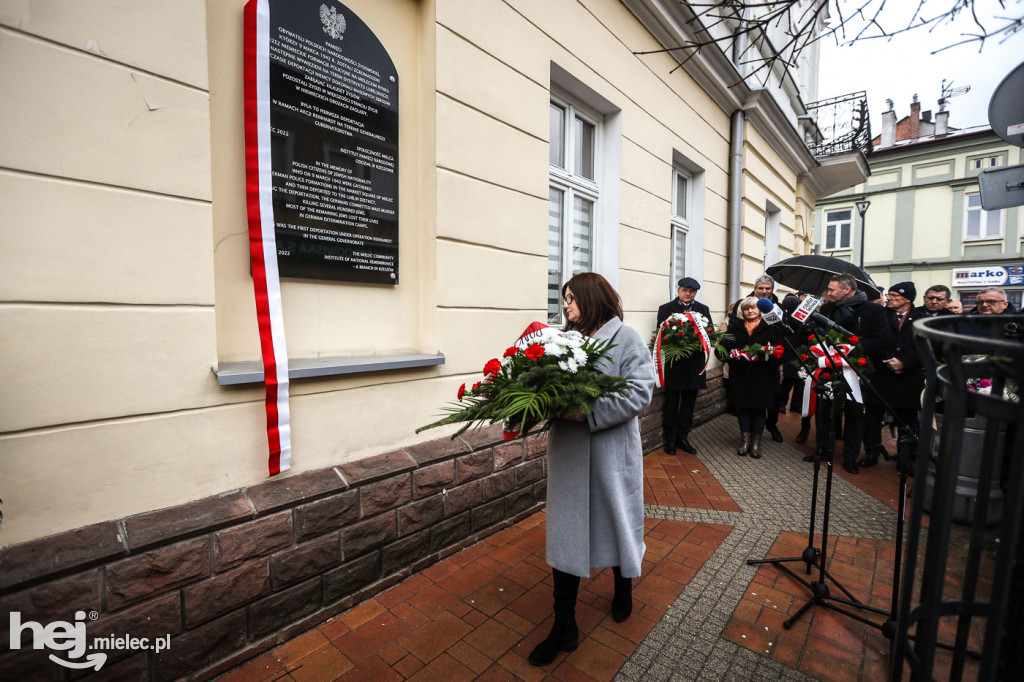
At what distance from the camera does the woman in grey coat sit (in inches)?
85.5

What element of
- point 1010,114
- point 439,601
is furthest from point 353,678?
point 1010,114

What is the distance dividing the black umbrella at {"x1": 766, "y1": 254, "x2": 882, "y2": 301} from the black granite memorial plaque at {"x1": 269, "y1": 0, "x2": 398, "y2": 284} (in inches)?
182

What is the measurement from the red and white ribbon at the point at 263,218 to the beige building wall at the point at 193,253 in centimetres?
11

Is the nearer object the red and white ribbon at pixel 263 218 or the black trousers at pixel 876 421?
the red and white ribbon at pixel 263 218

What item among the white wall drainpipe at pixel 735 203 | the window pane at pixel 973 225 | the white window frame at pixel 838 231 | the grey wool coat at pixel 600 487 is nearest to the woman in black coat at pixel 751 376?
the white wall drainpipe at pixel 735 203

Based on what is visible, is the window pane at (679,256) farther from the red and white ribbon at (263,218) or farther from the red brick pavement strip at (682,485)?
the red and white ribbon at (263,218)

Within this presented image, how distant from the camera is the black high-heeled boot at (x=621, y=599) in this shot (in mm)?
2537

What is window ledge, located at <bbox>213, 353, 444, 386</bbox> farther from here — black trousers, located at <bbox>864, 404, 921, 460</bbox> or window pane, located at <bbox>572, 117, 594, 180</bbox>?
black trousers, located at <bbox>864, 404, 921, 460</bbox>

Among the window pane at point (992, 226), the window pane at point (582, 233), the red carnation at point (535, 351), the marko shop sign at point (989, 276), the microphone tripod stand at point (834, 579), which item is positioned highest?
the window pane at point (992, 226)

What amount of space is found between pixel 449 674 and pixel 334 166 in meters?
2.69

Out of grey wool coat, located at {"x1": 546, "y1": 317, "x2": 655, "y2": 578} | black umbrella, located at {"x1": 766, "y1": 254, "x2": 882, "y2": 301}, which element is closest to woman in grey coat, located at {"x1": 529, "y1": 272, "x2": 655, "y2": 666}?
grey wool coat, located at {"x1": 546, "y1": 317, "x2": 655, "y2": 578}

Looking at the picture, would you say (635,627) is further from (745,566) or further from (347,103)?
(347,103)

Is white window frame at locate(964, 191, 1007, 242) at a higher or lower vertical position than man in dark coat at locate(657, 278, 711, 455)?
higher

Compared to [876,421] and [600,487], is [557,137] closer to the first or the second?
Result: [600,487]
